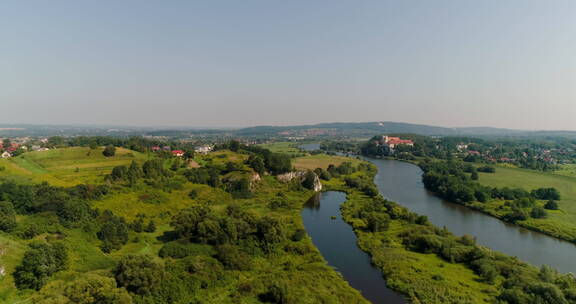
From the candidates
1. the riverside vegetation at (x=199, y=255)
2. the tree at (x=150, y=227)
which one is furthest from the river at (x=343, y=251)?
the tree at (x=150, y=227)

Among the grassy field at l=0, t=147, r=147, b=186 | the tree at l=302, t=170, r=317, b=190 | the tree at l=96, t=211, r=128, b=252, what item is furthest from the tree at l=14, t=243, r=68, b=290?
the tree at l=302, t=170, r=317, b=190

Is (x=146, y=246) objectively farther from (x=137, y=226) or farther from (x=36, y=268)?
(x=36, y=268)

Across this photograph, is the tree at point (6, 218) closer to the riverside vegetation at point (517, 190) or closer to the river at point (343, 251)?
the river at point (343, 251)

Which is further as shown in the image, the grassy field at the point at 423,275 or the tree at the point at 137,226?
the tree at the point at 137,226

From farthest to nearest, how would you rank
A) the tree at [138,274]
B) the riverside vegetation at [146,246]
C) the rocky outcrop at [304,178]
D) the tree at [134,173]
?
the rocky outcrop at [304,178], the tree at [134,173], the tree at [138,274], the riverside vegetation at [146,246]

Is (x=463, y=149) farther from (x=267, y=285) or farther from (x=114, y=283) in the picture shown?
(x=114, y=283)

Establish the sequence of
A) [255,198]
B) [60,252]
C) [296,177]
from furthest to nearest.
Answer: [296,177] → [255,198] → [60,252]

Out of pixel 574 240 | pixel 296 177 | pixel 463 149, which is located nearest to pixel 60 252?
pixel 296 177

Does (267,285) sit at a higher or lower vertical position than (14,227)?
lower

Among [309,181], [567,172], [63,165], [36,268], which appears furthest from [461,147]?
[36,268]
